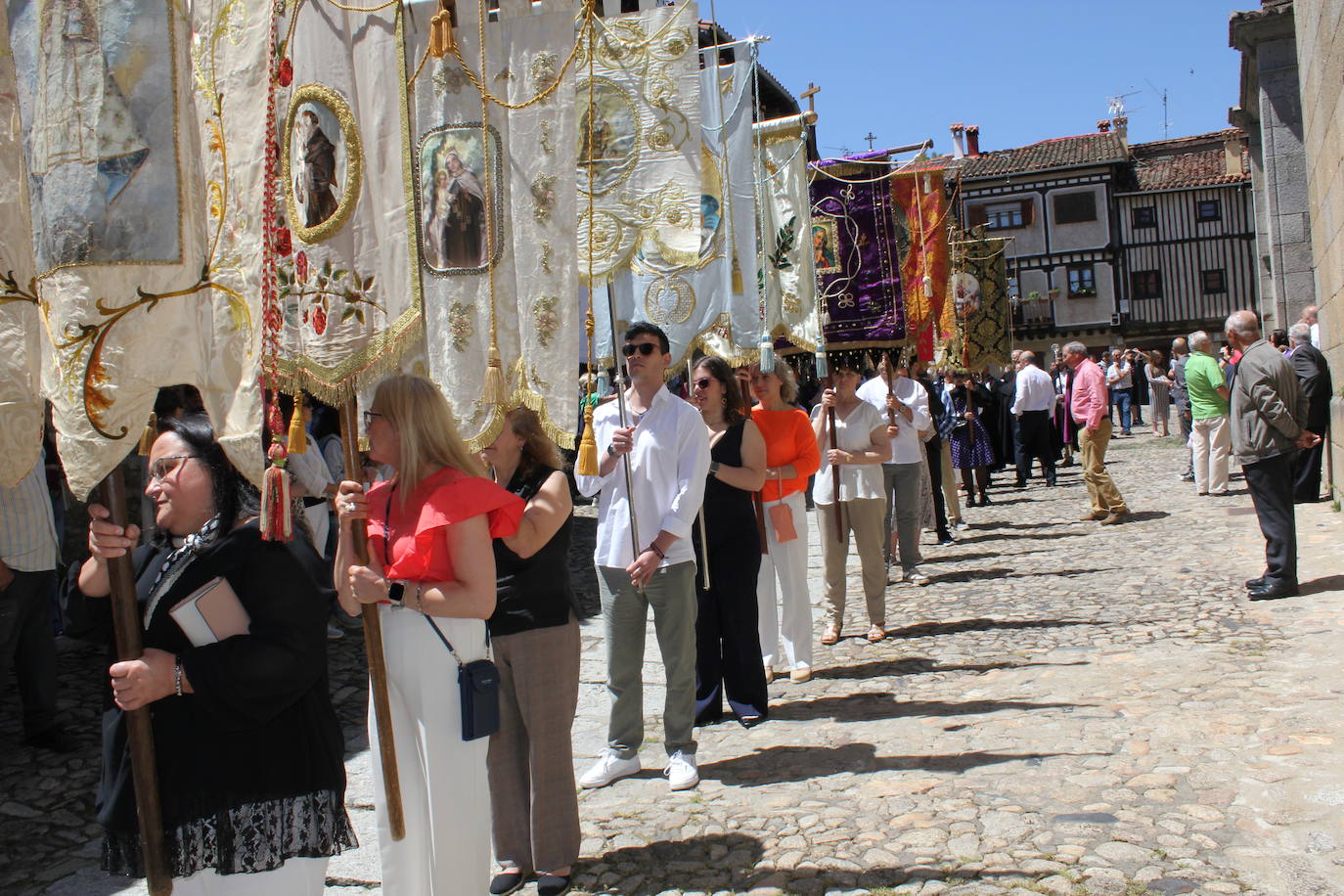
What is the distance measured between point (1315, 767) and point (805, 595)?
3044 mm

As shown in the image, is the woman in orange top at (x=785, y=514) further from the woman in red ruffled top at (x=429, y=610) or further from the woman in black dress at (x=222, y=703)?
the woman in black dress at (x=222, y=703)

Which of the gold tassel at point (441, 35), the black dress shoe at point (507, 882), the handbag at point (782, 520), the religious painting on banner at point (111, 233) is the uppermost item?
the gold tassel at point (441, 35)

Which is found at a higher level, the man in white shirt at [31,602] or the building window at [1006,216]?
the building window at [1006,216]

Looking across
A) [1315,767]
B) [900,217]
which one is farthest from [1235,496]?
[1315,767]

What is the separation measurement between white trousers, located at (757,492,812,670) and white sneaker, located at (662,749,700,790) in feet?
6.19

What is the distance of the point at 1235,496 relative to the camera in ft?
47.2

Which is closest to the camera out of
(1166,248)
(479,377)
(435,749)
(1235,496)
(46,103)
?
(46,103)

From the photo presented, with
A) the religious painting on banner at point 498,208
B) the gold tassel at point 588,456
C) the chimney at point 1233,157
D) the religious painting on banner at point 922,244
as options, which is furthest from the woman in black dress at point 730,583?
the chimney at point 1233,157

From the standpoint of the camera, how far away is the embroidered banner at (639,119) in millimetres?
6262

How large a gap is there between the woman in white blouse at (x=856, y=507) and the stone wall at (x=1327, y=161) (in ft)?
17.7

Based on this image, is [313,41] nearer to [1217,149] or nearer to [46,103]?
[46,103]

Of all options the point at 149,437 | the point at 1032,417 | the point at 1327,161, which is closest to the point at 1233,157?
the point at 1032,417

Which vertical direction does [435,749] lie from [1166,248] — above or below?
below

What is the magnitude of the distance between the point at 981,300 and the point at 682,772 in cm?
1424
